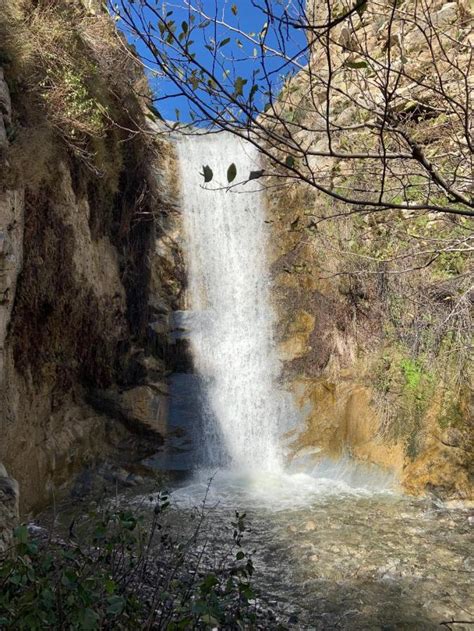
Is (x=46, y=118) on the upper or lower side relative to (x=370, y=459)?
upper

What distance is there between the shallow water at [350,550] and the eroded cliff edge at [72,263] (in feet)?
6.06

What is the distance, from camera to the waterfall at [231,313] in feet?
28.7

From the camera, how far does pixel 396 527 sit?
5.39m

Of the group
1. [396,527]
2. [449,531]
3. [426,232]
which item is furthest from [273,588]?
[426,232]

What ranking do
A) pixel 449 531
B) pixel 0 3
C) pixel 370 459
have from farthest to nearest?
pixel 370 459, pixel 0 3, pixel 449 531

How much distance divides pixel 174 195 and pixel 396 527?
8.24 metres

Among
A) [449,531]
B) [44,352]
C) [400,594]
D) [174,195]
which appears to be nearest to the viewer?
[400,594]

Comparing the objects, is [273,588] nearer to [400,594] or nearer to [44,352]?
[400,594]

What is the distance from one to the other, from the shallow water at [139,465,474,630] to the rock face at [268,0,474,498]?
0.70 metres

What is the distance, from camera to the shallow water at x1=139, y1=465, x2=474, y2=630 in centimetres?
384

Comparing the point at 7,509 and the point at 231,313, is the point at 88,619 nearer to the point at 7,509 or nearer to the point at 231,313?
the point at 7,509

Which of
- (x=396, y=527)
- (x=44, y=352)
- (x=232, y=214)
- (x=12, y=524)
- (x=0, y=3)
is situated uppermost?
(x=0, y=3)

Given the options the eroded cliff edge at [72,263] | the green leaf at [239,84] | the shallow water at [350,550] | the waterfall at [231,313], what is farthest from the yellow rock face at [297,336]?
the green leaf at [239,84]

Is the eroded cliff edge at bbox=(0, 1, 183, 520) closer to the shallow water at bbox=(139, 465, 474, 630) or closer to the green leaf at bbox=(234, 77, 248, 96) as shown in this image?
the shallow water at bbox=(139, 465, 474, 630)
